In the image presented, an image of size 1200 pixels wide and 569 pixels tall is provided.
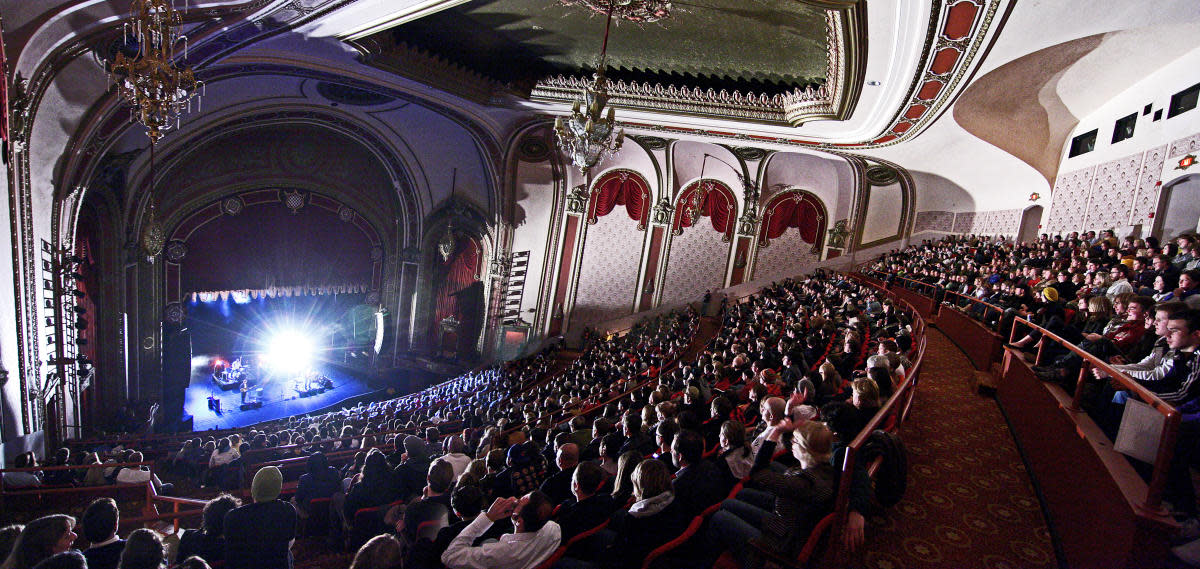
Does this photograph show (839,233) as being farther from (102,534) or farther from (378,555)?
(102,534)

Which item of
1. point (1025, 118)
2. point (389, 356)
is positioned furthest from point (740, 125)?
point (389, 356)

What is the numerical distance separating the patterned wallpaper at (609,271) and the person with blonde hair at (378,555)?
1298 centimetres

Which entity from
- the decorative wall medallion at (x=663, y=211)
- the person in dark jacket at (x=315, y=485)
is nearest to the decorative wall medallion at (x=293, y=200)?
the decorative wall medallion at (x=663, y=211)

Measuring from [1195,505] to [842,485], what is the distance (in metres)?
1.39

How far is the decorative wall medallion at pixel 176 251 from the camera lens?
11227 mm

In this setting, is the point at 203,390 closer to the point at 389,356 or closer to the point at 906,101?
the point at 389,356

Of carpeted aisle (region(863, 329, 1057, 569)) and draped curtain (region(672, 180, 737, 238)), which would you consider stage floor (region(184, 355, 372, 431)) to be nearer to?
draped curtain (region(672, 180, 737, 238))

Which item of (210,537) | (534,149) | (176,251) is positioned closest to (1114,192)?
(534,149)

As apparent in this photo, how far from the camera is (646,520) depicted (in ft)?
7.07

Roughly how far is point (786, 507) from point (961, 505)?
1.58 meters

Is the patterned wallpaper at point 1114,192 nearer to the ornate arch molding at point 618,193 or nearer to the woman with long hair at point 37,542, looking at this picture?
the ornate arch molding at point 618,193

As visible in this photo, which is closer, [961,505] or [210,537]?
[210,537]

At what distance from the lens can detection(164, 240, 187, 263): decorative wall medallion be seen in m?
11.2

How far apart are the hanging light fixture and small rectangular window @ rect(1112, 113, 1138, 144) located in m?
7.11
